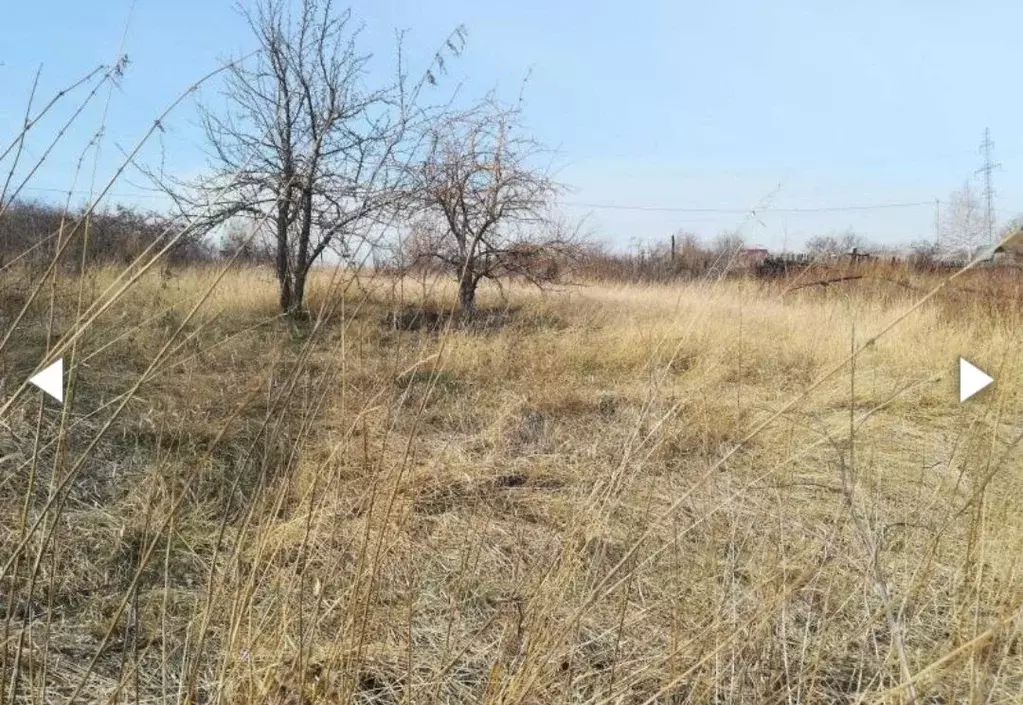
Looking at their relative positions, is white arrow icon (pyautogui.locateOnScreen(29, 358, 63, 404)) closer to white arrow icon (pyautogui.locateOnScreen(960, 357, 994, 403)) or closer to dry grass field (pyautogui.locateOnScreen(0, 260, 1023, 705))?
dry grass field (pyautogui.locateOnScreen(0, 260, 1023, 705))

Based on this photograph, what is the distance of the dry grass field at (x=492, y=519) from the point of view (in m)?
1.14

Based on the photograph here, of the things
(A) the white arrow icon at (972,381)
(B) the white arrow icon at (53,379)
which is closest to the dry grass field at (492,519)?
(B) the white arrow icon at (53,379)

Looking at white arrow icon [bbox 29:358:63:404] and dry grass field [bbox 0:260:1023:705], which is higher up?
white arrow icon [bbox 29:358:63:404]

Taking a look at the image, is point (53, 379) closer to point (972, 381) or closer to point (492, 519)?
point (492, 519)

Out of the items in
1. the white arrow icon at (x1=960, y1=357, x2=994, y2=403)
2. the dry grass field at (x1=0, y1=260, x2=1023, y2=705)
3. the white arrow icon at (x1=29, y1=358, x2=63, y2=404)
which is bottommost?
the dry grass field at (x1=0, y1=260, x2=1023, y2=705)

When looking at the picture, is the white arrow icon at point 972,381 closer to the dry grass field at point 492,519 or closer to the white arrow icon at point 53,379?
the dry grass field at point 492,519

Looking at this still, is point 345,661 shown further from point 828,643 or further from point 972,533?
point 972,533

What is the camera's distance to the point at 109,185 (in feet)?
3.23

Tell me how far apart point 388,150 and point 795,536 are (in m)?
1.76

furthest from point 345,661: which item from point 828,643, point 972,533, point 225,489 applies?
point 225,489

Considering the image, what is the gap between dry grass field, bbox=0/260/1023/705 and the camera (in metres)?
1.14

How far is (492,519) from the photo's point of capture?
7.77ft

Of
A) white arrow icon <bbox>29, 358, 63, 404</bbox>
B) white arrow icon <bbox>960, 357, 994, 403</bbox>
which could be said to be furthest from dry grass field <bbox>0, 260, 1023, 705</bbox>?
white arrow icon <bbox>960, 357, 994, 403</bbox>

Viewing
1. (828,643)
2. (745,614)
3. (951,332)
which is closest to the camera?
(745,614)
